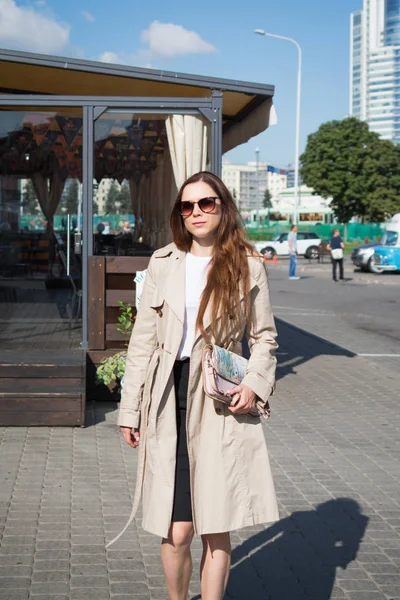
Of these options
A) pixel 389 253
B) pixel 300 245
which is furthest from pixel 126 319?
pixel 300 245

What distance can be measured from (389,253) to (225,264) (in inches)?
1281

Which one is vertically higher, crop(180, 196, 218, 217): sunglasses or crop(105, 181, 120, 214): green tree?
crop(105, 181, 120, 214): green tree

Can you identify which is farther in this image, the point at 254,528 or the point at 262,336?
the point at 254,528

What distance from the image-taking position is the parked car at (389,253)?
34.9 meters

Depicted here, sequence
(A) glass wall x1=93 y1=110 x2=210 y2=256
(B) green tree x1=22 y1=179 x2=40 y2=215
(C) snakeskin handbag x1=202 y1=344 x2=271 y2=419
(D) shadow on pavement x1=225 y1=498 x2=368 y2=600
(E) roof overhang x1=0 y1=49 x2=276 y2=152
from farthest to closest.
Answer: (B) green tree x1=22 y1=179 x2=40 y2=215 → (A) glass wall x1=93 y1=110 x2=210 y2=256 → (E) roof overhang x1=0 y1=49 x2=276 y2=152 → (D) shadow on pavement x1=225 y1=498 x2=368 y2=600 → (C) snakeskin handbag x1=202 y1=344 x2=271 y2=419

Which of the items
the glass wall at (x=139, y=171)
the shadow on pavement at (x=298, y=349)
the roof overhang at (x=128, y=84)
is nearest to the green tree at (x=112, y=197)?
the glass wall at (x=139, y=171)

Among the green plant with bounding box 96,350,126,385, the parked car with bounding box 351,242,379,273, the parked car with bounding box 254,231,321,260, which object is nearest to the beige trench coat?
the green plant with bounding box 96,350,126,385

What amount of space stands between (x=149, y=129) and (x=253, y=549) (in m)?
6.57

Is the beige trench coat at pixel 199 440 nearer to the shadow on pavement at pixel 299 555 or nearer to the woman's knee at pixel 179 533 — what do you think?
the woman's knee at pixel 179 533

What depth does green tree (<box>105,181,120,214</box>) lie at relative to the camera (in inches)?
635

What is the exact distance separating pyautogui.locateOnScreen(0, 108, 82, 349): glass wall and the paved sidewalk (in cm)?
293

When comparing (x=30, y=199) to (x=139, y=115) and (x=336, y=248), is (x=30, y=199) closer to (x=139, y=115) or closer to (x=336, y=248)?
(x=139, y=115)

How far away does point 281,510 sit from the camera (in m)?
5.47

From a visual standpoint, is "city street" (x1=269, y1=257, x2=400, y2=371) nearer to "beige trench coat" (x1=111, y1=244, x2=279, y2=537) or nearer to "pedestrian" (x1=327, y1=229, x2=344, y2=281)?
"pedestrian" (x1=327, y1=229, x2=344, y2=281)
